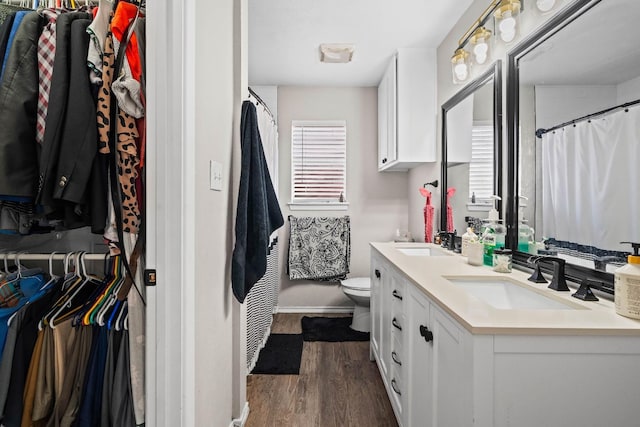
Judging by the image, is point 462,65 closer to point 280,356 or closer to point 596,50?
point 596,50

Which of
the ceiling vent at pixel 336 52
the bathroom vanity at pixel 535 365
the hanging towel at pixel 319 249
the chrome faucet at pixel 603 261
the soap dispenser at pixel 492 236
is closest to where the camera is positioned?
the bathroom vanity at pixel 535 365

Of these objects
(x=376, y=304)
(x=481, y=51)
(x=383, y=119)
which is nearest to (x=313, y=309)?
(x=376, y=304)

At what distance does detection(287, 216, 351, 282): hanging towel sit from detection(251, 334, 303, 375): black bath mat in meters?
0.72

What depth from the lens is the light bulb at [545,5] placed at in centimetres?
134

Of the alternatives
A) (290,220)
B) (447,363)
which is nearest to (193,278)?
(447,363)

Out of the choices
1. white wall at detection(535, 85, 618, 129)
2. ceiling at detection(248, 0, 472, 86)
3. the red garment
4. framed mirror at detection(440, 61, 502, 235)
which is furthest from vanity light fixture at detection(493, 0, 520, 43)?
the red garment

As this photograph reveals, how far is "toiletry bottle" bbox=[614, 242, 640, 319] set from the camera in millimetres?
870

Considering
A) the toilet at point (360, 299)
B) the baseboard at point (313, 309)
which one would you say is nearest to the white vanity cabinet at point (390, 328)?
the toilet at point (360, 299)

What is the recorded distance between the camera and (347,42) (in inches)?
101

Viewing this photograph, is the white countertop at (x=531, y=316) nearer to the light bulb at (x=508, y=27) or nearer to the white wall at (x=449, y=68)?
the white wall at (x=449, y=68)

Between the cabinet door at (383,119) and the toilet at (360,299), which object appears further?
the cabinet door at (383,119)

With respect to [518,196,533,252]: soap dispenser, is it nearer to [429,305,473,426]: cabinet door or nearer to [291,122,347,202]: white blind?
[429,305,473,426]: cabinet door

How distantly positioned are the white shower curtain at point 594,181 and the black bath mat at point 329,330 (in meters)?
1.86

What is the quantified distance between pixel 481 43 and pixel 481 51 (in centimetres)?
4
